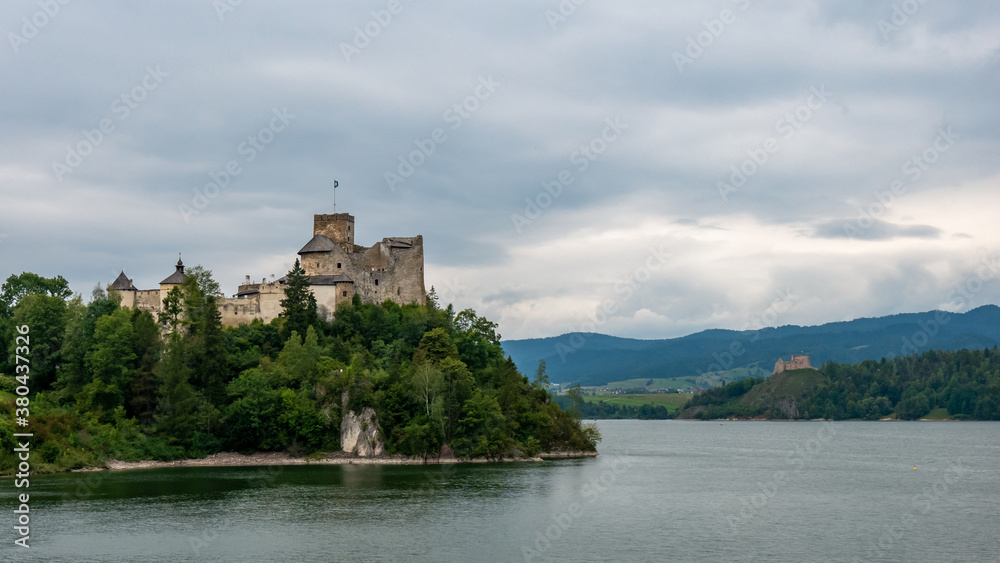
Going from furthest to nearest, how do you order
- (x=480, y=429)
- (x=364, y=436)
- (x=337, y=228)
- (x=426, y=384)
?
(x=337, y=228)
(x=364, y=436)
(x=480, y=429)
(x=426, y=384)

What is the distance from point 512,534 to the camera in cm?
4653

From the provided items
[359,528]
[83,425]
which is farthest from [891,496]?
[83,425]

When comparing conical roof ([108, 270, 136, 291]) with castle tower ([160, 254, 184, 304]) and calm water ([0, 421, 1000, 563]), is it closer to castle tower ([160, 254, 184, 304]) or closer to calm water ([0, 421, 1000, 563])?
castle tower ([160, 254, 184, 304])

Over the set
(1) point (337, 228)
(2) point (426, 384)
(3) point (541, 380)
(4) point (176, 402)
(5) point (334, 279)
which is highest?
(1) point (337, 228)

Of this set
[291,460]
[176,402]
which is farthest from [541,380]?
[176,402]

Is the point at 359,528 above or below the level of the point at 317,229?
below

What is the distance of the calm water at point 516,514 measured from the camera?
42.0 metres

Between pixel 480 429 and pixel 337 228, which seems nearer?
pixel 480 429

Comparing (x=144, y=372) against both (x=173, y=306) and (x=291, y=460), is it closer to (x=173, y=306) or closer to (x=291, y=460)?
(x=173, y=306)

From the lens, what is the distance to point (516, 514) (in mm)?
52312

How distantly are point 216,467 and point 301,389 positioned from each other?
9624 mm

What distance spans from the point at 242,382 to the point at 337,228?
18521 mm

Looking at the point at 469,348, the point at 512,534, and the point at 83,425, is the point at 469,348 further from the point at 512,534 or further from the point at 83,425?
the point at 512,534

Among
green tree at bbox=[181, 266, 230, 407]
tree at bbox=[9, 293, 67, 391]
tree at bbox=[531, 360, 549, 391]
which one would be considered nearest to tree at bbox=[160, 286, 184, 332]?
green tree at bbox=[181, 266, 230, 407]
